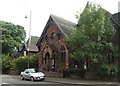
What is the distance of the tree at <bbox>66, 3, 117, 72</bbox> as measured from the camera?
28422 millimetres

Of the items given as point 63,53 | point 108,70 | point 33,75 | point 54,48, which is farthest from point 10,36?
point 108,70

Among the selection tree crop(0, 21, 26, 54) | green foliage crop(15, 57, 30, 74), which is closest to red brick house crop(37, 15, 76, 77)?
green foliage crop(15, 57, 30, 74)

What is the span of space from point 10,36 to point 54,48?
34.0 metres

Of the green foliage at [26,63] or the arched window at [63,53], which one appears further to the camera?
the green foliage at [26,63]

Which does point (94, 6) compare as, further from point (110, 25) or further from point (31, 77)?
point (31, 77)

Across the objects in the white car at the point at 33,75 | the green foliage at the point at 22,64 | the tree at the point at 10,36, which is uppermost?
the tree at the point at 10,36

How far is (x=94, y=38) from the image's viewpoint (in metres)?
29.6

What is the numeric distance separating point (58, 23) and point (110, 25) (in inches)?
443

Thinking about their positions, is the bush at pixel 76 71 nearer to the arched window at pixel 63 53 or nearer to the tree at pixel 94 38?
the tree at pixel 94 38

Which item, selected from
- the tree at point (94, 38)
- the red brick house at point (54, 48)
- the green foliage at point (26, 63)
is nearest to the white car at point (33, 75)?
the tree at point (94, 38)

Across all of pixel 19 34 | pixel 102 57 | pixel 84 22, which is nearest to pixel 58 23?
pixel 84 22

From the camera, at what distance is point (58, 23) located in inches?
1558

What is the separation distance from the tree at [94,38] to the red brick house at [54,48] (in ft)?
22.3

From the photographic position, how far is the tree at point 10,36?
68.1 meters
